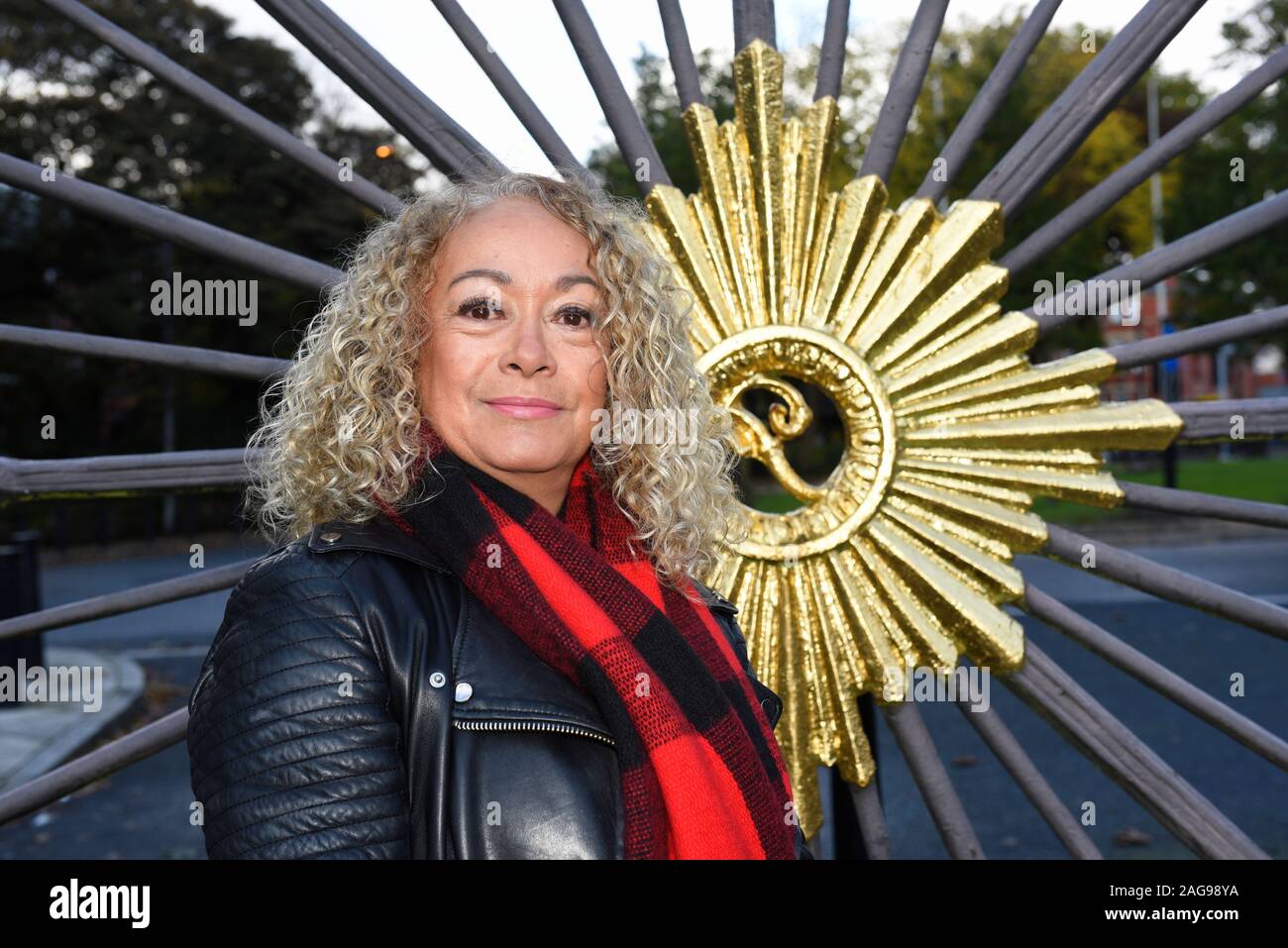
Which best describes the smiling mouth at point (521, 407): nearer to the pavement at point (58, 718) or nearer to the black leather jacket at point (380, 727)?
the black leather jacket at point (380, 727)

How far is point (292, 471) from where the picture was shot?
1.29 metres

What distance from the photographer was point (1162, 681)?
5.68 ft

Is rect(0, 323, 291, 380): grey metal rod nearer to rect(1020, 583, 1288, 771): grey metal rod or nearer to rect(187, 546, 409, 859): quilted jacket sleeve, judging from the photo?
rect(187, 546, 409, 859): quilted jacket sleeve

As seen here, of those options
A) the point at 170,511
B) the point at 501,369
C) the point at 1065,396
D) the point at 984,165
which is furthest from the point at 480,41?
the point at 170,511

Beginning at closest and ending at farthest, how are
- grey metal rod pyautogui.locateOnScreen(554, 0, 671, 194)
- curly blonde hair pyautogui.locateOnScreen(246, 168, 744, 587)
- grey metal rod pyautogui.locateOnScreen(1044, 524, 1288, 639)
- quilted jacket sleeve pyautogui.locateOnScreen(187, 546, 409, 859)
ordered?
quilted jacket sleeve pyautogui.locateOnScreen(187, 546, 409, 859), curly blonde hair pyautogui.locateOnScreen(246, 168, 744, 587), grey metal rod pyautogui.locateOnScreen(1044, 524, 1288, 639), grey metal rod pyautogui.locateOnScreen(554, 0, 671, 194)

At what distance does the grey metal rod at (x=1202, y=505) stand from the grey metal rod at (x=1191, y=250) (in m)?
0.29

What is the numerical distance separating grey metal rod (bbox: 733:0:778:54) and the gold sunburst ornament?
0.08 metres

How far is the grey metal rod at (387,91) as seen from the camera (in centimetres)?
173

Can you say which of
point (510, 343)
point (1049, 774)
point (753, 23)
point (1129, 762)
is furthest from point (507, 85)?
point (1049, 774)

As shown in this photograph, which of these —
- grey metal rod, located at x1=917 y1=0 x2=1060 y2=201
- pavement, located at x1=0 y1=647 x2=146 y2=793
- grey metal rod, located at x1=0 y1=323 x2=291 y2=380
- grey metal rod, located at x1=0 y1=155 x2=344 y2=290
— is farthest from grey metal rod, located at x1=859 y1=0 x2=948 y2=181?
pavement, located at x1=0 y1=647 x2=146 y2=793

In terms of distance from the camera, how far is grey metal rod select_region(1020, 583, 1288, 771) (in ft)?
5.53
